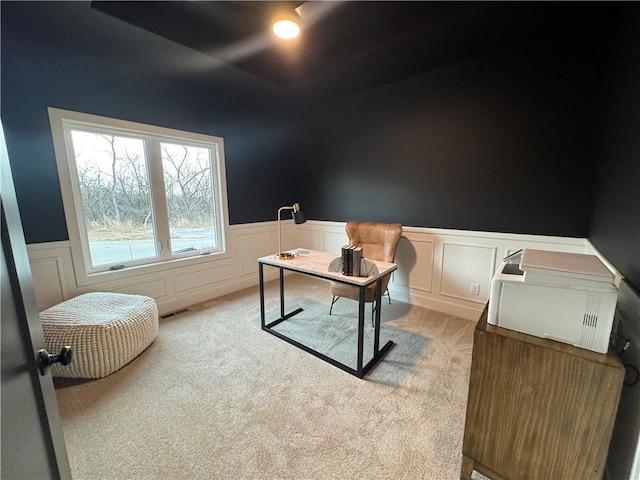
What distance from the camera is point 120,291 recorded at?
107 inches

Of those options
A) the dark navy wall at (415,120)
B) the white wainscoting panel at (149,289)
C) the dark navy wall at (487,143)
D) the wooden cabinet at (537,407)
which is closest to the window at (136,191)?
the dark navy wall at (415,120)

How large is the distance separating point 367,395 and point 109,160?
318 cm

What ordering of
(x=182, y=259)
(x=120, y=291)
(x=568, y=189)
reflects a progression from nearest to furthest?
(x=568, y=189) < (x=120, y=291) < (x=182, y=259)

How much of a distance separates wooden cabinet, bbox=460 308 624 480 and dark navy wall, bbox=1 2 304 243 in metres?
3.34

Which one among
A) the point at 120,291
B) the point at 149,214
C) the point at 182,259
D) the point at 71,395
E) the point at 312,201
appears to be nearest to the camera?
the point at 71,395

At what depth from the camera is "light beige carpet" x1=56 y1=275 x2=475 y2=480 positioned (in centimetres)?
133

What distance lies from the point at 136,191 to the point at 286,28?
221 centimetres

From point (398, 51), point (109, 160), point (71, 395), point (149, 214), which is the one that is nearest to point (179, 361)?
point (71, 395)

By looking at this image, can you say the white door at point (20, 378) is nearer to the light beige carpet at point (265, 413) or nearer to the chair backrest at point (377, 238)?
the light beige carpet at point (265, 413)

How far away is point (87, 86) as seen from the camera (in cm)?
238

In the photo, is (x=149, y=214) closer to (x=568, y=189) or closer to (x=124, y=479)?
(x=124, y=479)

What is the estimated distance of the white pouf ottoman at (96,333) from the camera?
1846 mm

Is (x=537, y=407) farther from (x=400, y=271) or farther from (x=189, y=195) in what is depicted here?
(x=189, y=195)

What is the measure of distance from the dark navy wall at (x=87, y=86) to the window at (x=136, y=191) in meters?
0.10
